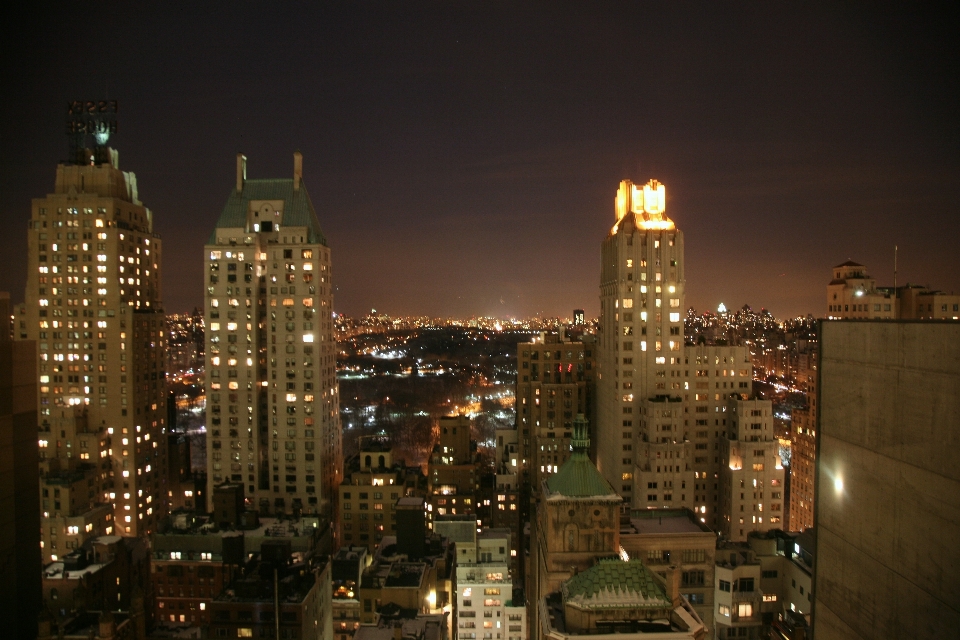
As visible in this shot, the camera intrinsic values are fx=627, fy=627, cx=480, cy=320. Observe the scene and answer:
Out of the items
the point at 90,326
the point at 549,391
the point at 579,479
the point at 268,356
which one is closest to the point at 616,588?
the point at 579,479

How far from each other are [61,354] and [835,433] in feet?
208

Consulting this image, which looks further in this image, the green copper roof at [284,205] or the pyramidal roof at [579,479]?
the green copper roof at [284,205]

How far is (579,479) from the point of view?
3406 cm

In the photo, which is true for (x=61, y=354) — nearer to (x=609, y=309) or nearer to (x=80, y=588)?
(x=80, y=588)

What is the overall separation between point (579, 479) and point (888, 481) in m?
23.2

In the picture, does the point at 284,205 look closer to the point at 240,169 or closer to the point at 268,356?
the point at 240,169

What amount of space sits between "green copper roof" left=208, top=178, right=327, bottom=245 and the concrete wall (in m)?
47.0

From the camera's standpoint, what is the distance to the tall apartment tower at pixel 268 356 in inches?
2095

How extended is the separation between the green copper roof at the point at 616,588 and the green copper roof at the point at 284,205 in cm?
3671

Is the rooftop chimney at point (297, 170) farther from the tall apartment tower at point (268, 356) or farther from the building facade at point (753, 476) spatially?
the building facade at point (753, 476)

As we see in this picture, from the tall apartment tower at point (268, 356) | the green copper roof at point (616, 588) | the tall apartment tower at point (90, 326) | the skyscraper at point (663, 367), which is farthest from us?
the tall apartment tower at point (90, 326)

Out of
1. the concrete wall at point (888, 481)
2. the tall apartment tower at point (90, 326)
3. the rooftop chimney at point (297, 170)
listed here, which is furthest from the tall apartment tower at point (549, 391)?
the concrete wall at point (888, 481)

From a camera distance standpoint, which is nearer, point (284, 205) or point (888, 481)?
point (888, 481)

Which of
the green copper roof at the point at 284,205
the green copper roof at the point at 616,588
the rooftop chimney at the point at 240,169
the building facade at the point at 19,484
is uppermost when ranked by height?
the rooftop chimney at the point at 240,169
